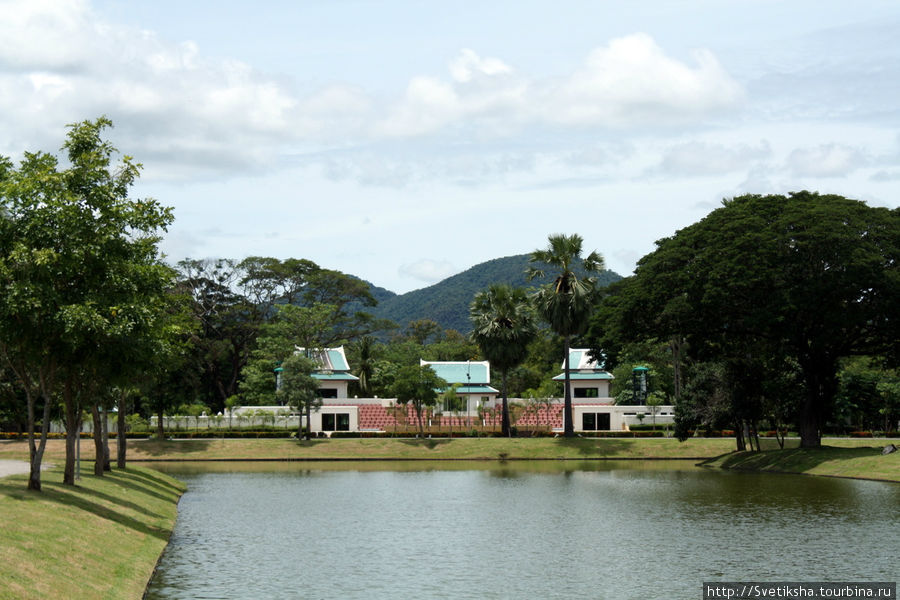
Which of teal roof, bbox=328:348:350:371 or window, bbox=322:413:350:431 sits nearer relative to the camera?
window, bbox=322:413:350:431

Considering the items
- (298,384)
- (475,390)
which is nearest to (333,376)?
(475,390)

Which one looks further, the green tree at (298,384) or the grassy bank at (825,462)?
the green tree at (298,384)

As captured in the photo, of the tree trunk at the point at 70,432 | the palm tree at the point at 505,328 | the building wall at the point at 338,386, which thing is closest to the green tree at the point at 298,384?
the palm tree at the point at 505,328

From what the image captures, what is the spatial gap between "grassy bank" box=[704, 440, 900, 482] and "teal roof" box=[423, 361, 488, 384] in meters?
42.3

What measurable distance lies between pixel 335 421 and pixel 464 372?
50.3 ft

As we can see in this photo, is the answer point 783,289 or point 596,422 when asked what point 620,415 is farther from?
point 783,289

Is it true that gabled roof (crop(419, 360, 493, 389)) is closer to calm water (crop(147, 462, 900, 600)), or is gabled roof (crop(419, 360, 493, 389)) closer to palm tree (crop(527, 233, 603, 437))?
palm tree (crop(527, 233, 603, 437))

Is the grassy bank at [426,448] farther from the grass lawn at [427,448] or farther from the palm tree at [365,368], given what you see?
the palm tree at [365,368]

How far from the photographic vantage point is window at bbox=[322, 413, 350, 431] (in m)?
102

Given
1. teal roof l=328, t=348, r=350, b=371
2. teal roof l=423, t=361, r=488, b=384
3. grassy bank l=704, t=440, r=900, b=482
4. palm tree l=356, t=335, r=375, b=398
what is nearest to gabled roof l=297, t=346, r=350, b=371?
teal roof l=328, t=348, r=350, b=371

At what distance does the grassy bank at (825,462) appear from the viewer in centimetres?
5494

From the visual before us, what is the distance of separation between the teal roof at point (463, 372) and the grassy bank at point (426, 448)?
24575 millimetres

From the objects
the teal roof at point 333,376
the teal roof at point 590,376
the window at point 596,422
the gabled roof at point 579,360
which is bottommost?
the window at point 596,422

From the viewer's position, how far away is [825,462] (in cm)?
5919
